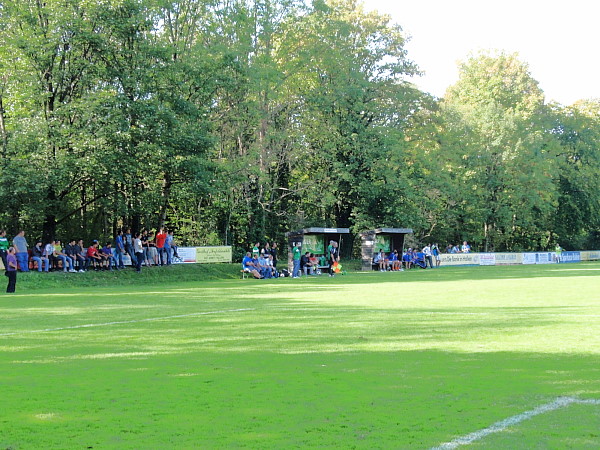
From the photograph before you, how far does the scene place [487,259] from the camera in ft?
204

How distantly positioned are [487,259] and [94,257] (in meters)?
37.3

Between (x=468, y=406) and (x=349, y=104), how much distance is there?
49.2 metres

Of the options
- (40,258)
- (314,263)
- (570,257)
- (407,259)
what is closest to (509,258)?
(570,257)

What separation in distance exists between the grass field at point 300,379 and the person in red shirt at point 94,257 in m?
19.1

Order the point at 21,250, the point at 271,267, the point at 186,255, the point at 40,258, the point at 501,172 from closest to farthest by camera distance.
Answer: the point at 21,250, the point at 40,258, the point at 271,267, the point at 186,255, the point at 501,172

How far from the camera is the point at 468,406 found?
6785 millimetres

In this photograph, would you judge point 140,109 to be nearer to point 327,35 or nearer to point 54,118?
point 54,118

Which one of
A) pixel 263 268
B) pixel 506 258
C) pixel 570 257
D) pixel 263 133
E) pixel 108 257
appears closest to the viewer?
pixel 108 257

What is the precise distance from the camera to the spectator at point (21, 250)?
90.6ft

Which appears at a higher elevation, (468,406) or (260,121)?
(260,121)

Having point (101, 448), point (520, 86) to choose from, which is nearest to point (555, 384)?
point (101, 448)

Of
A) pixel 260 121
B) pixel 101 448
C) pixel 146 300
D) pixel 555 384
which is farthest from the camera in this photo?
pixel 260 121

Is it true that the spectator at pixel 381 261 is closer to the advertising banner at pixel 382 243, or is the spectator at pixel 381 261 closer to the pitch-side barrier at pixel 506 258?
the advertising banner at pixel 382 243

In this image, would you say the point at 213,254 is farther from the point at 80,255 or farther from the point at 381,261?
the point at 381,261
